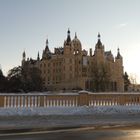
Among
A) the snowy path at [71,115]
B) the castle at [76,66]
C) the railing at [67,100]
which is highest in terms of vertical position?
the castle at [76,66]

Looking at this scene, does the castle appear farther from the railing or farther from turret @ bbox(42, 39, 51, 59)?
the railing

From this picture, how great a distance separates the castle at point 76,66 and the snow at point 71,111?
11294cm

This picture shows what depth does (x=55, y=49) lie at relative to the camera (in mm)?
170250

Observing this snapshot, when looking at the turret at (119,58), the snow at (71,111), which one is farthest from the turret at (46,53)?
the snow at (71,111)

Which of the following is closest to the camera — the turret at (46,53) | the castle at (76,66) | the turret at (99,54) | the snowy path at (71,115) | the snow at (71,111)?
the snowy path at (71,115)

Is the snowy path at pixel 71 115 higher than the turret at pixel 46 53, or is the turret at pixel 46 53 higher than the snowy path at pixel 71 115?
the turret at pixel 46 53

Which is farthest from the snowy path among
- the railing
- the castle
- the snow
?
the castle

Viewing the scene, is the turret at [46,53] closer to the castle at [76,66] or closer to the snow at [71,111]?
the castle at [76,66]

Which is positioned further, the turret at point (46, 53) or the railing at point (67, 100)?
the turret at point (46, 53)

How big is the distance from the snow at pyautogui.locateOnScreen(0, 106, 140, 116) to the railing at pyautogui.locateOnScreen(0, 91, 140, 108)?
2.70 feet

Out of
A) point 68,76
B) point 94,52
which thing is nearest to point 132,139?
point 68,76

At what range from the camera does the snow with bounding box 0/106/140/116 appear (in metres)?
20.4

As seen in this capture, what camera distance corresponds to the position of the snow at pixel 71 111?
20.4 meters

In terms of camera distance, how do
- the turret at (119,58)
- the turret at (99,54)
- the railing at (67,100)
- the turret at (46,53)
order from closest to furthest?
1. the railing at (67,100)
2. the turret at (99,54)
3. the turret at (119,58)
4. the turret at (46,53)
